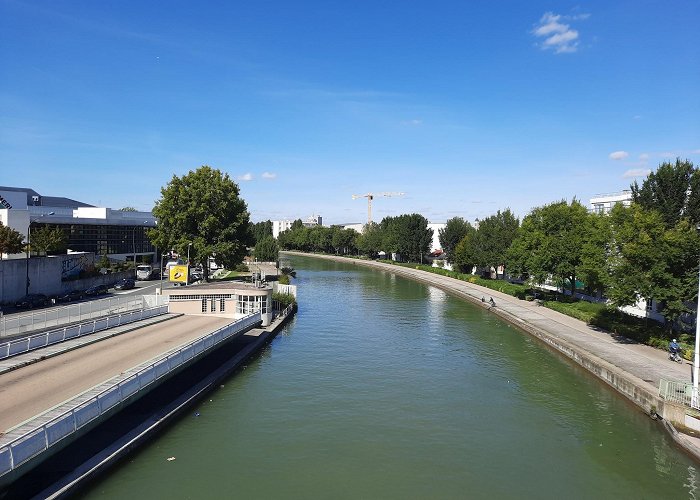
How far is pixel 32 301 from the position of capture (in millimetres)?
39250

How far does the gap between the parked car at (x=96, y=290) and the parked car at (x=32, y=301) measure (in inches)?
232

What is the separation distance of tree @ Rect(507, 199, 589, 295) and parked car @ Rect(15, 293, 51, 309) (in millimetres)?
44566

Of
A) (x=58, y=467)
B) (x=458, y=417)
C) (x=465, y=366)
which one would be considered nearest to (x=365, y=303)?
(x=465, y=366)

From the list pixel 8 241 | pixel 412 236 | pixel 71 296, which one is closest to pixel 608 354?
pixel 71 296

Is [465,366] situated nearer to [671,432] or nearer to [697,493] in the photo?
[671,432]

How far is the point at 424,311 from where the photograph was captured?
171 feet

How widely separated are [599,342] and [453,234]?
68382 mm

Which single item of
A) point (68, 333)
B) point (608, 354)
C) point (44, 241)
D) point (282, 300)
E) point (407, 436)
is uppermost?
point (44, 241)

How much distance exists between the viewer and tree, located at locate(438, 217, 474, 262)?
10038cm

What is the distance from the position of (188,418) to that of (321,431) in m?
5.72

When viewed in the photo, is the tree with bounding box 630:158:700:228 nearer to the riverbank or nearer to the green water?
the riverbank

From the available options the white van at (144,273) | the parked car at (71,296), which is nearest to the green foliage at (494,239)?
the white van at (144,273)

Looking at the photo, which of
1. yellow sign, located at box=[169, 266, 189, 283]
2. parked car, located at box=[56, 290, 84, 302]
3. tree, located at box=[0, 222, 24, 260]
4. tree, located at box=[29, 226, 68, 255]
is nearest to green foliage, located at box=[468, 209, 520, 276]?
yellow sign, located at box=[169, 266, 189, 283]

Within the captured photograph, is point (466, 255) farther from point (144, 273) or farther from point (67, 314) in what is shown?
point (67, 314)
